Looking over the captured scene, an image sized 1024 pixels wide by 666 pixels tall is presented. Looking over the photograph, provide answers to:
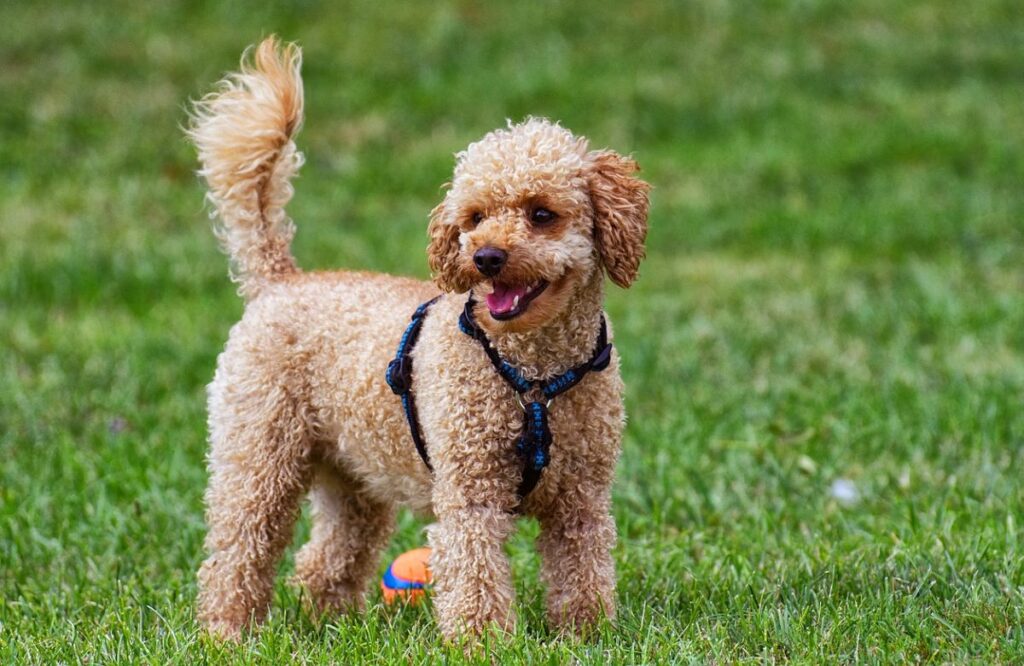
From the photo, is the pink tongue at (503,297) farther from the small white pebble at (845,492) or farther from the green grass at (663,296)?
the small white pebble at (845,492)

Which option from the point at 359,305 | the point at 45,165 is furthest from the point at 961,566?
the point at 45,165

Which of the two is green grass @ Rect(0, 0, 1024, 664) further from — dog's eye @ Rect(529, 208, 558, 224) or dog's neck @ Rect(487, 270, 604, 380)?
dog's eye @ Rect(529, 208, 558, 224)

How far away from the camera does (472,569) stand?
3998 millimetres

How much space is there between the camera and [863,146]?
40.8ft

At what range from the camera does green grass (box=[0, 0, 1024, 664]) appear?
457 cm

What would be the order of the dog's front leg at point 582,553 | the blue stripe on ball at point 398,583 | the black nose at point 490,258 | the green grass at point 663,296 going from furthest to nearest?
the blue stripe on ball at point 398,583, the green grass at point 663,296, the dog's front leg at point 582,553, the black nose at point 490,258

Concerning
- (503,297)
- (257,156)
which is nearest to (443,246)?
(503,297)

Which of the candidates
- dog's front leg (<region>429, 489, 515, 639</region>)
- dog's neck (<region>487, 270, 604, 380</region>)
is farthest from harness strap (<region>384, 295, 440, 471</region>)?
dog's neck (<region>487, 270, 604, 380</region>)

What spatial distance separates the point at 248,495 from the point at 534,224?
4.59ft

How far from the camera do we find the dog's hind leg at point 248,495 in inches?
180

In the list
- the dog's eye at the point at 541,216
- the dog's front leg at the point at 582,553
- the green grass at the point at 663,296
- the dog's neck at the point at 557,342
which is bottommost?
the green grass at the point at 663,296

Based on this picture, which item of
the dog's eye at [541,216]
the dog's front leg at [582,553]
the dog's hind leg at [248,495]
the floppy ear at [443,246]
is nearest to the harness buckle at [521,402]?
the dog's front leg at [582,553]

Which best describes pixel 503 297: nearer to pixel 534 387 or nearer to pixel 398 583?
pixel 534 387

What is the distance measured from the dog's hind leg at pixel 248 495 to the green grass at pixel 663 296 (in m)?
0.17
